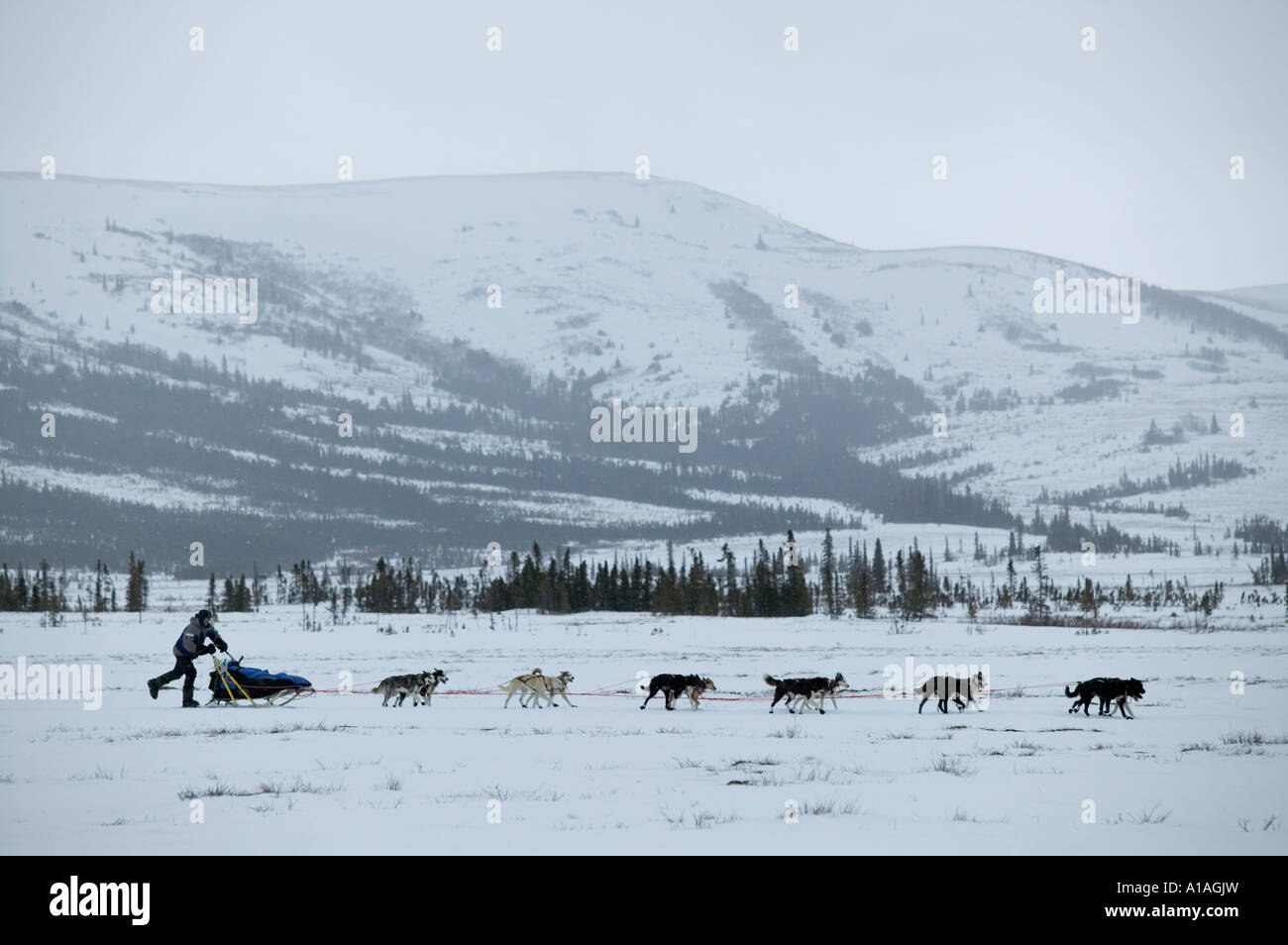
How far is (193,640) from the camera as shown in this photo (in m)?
21.0

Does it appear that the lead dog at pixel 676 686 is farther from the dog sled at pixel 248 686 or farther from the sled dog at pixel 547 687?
the dog sled at pixel 248 686

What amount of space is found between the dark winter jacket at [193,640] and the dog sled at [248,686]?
2.63 ft

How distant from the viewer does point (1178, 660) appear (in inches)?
1235

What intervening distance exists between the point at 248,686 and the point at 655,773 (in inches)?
417

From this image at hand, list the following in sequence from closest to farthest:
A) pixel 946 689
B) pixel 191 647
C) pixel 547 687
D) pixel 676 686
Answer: pixel 946 689 < pixel 191 647 < pixel 676 686 < pixel 547 687

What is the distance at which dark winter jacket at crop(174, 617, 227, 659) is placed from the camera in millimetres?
20828

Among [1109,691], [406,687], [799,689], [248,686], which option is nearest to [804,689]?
[799,689]

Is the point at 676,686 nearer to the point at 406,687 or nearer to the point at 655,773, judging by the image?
the point at 406,687

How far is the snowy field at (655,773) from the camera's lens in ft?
35.0

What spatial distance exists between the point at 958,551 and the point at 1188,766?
138226 mm
